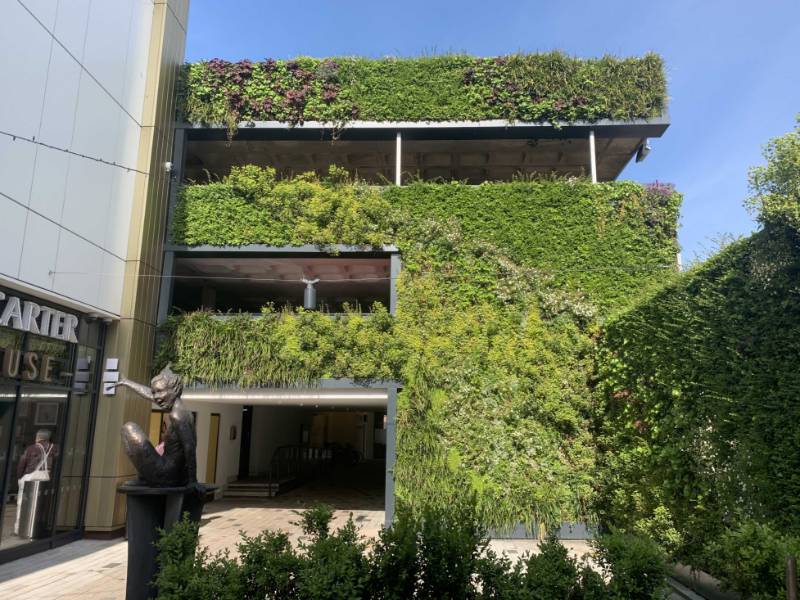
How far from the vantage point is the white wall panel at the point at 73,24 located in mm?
8055

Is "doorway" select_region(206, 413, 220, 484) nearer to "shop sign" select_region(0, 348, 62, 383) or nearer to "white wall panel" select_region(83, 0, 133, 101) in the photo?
"shop sign" select_region(0, 348, 62, 383)

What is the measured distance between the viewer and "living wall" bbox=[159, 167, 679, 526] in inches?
374

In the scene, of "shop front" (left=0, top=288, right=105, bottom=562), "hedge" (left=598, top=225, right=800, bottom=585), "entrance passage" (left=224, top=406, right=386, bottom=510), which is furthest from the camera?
"entrance passage" (left=224, top=406, right=386, bottom=510)

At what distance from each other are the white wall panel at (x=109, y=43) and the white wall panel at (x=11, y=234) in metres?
3.00

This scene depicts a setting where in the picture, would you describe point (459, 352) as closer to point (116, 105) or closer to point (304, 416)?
point (116, 105)

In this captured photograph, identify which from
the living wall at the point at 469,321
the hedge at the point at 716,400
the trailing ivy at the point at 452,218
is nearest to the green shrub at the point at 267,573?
the hedge at the point at 716,400

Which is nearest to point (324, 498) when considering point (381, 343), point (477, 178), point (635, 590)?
point (381, 343)

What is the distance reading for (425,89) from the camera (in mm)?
12070

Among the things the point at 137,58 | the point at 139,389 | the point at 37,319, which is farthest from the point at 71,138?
the point at 139,389

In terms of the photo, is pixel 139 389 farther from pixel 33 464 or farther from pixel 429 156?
pixel 429 156

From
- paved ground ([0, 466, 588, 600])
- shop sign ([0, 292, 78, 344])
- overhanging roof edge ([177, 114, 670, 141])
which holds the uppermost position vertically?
overhanging roof edge ([177, 114, 670, 141])

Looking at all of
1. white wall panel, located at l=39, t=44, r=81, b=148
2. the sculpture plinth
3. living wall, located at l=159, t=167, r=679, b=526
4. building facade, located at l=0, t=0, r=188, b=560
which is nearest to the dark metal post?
living wall, located at l=159, t=167, r=679, b=526

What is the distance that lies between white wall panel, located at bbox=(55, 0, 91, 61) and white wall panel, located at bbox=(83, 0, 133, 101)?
0.44 ft

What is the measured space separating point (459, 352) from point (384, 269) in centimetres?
343
